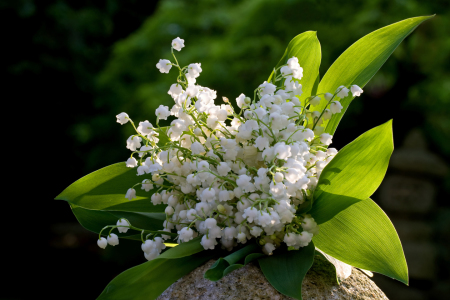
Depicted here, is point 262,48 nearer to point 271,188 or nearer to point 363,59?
point 363,59

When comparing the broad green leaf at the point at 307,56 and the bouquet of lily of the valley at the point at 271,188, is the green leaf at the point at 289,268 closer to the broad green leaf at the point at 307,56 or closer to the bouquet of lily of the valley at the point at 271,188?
the bouquet of lily of the valley at the point at 271,188

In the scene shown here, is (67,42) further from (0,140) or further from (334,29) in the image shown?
(334,29)

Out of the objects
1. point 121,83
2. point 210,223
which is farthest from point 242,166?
point 121,83

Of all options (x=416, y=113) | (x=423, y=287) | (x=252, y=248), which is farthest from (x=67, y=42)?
(x=252, y=248)

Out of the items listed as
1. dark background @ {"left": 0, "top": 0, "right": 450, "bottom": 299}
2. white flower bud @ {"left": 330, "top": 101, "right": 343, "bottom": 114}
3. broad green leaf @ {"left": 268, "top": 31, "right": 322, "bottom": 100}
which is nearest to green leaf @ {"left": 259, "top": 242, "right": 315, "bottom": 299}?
white flower bud @ {"left": 330, "top": 101, "right": 343, "bottom": 114}

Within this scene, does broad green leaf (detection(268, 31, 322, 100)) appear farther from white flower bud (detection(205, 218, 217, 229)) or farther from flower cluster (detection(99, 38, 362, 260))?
white flower bud (detection(205, 218, 217, 229))

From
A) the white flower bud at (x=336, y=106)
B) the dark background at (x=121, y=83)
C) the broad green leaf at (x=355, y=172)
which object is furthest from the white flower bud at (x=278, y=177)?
the dark background at (x=121, y=83)
